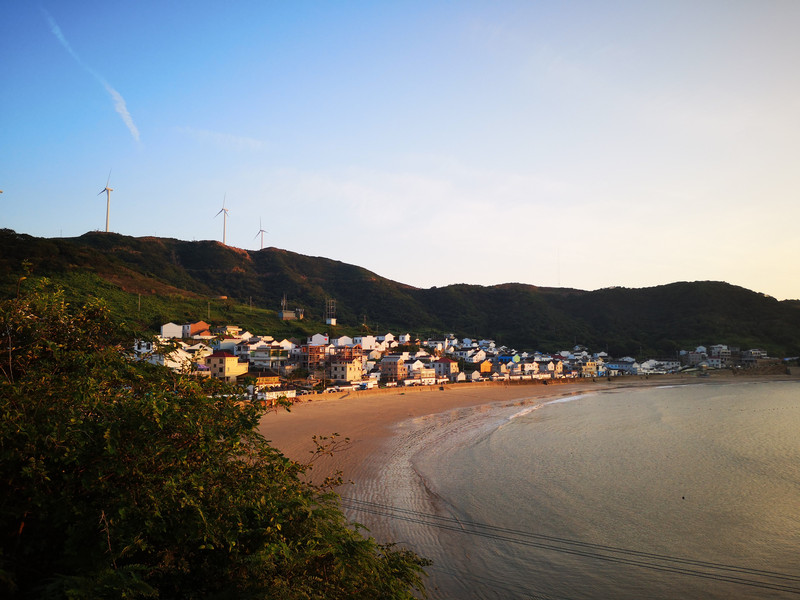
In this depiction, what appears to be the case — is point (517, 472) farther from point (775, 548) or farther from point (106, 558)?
point (106, 558)

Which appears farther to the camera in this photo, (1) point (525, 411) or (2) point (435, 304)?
(2) point (435, 304)

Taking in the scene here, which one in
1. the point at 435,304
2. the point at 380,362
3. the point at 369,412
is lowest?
the point at 369,412

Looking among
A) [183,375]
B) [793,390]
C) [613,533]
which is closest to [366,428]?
[613,533]

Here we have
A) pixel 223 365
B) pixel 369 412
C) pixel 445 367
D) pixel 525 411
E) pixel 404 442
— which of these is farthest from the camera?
pixel 445 367

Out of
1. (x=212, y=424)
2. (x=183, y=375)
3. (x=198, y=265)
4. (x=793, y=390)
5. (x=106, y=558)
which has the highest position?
(x=198, y=265)

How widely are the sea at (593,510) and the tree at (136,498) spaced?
5.74 meters

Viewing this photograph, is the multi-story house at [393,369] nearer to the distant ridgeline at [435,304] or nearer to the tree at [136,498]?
the distant ridgeline at [435,304]

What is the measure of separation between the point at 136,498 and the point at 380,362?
55780mm

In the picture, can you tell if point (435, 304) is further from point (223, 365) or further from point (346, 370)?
point (223, 365)

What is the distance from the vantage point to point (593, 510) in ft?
47.6

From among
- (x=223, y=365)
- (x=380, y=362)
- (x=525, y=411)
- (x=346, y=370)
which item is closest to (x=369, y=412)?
(x=525, y=411)

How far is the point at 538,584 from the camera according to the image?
32.4 ft

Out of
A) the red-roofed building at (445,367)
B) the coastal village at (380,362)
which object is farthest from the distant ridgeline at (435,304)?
the red-roofed building at (445,367)

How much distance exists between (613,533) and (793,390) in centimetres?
6006
